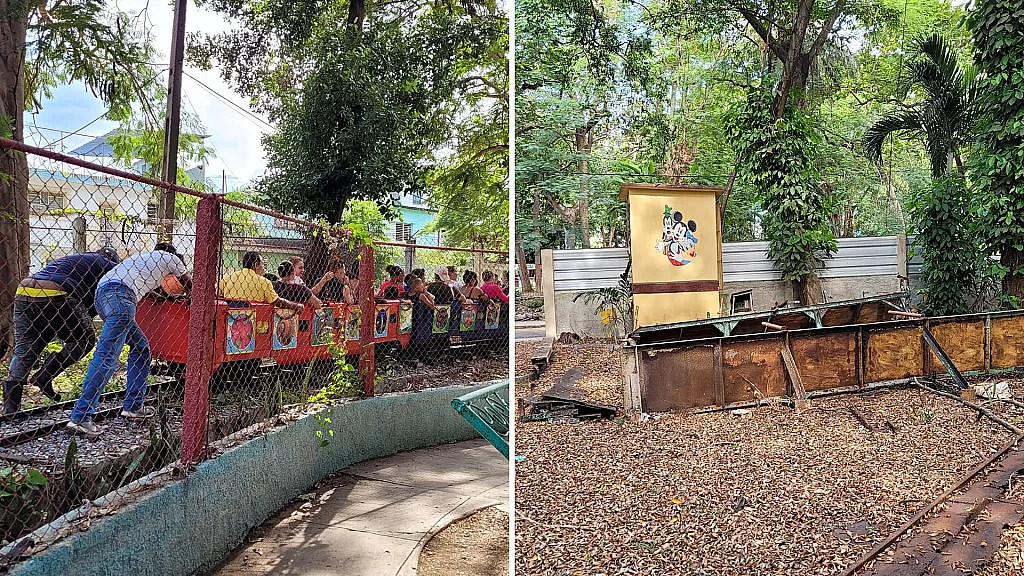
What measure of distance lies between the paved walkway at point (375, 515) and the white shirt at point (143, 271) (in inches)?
43.8

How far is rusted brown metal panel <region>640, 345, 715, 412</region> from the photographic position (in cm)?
364

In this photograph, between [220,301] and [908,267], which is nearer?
[220,301]

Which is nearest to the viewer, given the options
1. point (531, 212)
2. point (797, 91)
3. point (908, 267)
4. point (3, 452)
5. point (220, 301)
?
point (3, 452)

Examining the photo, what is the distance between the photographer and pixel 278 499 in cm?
280

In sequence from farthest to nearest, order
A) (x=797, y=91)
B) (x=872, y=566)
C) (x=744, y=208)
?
(x=744, y=208)
(x=797, y=91)
(x=872, y=566)

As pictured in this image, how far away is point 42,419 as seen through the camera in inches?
121

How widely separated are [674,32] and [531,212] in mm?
1807

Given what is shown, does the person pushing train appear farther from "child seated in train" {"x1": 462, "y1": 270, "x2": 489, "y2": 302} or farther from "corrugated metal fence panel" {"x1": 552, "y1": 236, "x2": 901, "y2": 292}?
"child seated in train" {"x1": 462, "y1": 270, "x2": 489, "y2": 302}

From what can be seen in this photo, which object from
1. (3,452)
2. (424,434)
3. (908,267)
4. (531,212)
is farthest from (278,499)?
(908,267)

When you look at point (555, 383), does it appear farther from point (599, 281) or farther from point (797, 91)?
point (797, 91)

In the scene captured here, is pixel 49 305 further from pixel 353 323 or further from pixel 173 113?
pixel 173 113

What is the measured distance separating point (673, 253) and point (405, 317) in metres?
1.92

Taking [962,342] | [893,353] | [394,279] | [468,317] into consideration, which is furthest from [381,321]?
[962,342]

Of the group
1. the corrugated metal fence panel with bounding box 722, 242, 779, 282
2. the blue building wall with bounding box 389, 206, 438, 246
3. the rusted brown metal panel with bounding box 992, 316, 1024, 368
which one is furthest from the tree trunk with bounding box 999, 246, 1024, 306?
the blue building wall with bounding box 389, 206, 438, 246
